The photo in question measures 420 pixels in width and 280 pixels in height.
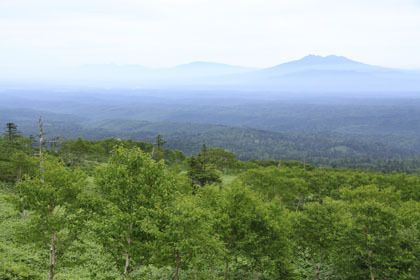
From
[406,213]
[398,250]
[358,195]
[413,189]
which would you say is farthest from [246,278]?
[413,189]

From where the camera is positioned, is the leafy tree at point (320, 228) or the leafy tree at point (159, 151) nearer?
the leafy tree at point (320, 228)

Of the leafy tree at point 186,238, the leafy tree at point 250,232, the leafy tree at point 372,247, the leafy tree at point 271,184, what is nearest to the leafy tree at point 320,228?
the leafy tree at point 372,247

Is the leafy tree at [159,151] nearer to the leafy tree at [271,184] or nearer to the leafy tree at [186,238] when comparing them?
the leafy tree at [271,184]

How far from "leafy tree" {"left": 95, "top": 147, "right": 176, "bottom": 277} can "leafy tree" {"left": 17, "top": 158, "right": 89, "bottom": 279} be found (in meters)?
1.85

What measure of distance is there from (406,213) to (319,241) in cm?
1131

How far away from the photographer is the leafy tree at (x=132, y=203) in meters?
18.3

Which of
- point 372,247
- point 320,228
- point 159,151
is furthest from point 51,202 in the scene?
point 159,151

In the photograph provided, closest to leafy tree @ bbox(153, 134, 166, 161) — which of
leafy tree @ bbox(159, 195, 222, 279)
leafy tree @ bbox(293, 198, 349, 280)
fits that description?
leafy tree @ bbox(293, 198, 349, 280)

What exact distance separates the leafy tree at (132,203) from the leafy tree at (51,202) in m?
1.85

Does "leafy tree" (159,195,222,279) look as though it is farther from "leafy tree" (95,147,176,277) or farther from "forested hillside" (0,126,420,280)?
"leafy tree" (95,147,176,277)

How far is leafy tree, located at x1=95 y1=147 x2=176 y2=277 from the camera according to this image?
18.3 meters

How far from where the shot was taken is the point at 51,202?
63.1ft

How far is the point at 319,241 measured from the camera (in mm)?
Answer: 27453

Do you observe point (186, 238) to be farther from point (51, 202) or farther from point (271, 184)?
point (271, 184)
